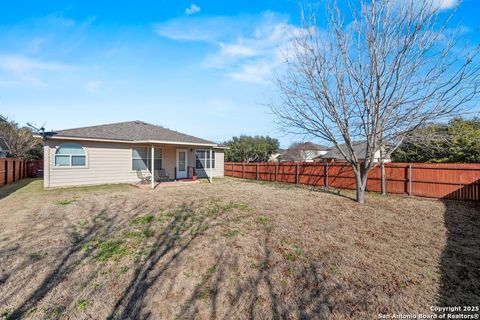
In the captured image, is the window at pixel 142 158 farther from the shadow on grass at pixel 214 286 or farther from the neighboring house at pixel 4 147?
the neighboring house at pixel 4 147

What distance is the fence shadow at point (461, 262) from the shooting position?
9.44ft

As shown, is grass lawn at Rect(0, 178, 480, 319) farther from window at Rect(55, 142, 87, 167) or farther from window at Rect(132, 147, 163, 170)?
window at Rect(132, 147, 163, 170)

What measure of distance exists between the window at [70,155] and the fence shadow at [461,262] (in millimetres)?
13779

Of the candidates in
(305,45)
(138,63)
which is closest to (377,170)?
(305,45)

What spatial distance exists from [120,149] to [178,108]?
19.1 feet

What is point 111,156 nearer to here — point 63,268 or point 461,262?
point 63,268

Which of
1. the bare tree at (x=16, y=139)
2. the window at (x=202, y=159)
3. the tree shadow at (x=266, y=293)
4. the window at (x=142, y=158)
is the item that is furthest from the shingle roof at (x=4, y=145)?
the tree shadow at (x=266, y=293)

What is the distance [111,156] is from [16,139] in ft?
53.8

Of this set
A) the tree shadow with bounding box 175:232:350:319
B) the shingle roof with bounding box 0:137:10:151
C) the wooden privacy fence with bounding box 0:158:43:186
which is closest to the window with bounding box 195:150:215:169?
the wooden privacy fence with bounding box 0:158:43:186

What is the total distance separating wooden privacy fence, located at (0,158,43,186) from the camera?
40.4 feet

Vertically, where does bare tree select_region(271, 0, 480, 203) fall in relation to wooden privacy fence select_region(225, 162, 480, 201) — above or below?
above

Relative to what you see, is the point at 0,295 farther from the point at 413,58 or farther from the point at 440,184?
the point at 440,184

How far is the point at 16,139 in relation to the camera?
70.8 feet

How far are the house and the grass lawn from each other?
4749 millimetres
